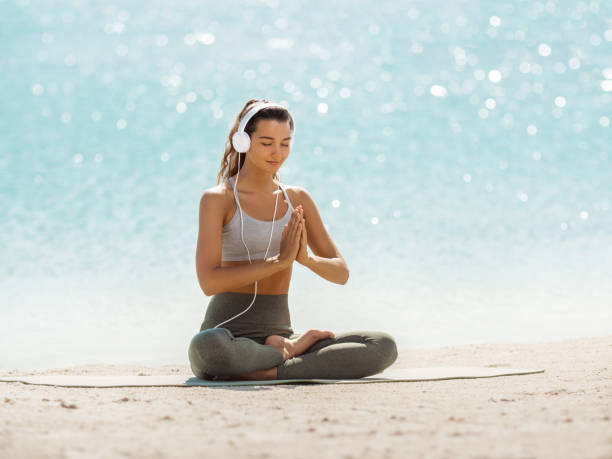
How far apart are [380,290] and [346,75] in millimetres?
3645

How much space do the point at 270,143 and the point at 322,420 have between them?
165 centimetres

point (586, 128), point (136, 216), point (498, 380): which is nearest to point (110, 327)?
point (136, 216)

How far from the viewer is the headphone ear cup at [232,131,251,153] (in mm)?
3861

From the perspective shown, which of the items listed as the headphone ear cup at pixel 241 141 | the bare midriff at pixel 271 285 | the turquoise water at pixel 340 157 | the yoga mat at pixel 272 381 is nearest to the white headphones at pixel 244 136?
the headphone ear cup at pixel 241 141

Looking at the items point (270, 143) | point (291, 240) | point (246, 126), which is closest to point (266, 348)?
point (291, 240)

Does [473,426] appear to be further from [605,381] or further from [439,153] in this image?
[439,153]

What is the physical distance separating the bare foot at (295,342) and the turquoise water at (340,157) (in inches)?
113

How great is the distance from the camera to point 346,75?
10367 millimetres

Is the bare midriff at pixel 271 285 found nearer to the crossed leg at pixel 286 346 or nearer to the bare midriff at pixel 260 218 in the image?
the bare midriff at pixel 260 218

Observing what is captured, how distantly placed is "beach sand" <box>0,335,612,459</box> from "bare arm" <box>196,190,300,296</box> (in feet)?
1.60

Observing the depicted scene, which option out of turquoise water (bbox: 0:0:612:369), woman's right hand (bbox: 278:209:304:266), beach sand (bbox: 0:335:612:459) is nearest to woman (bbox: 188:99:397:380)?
woman's right hand (bbox: 278:209:304:266)

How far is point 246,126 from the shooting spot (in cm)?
392

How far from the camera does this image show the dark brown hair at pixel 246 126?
387 centimetres

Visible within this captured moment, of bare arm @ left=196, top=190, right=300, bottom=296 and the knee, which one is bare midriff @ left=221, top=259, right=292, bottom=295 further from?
the knee
